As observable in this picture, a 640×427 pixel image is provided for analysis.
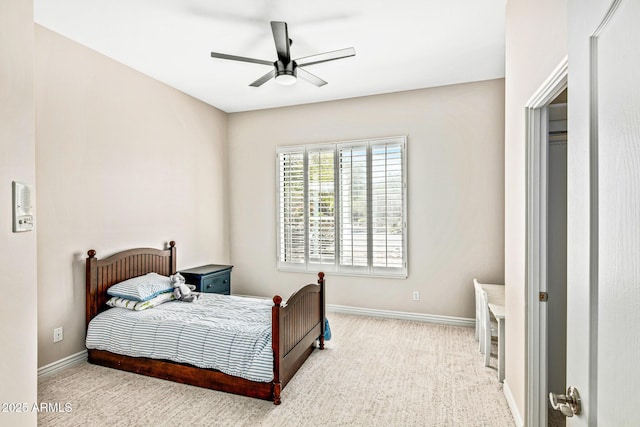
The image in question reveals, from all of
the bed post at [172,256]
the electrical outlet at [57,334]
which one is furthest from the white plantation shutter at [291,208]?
the electrical outlet at [57,334]

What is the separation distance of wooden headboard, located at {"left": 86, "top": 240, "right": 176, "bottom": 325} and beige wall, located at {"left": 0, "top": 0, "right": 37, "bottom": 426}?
6.82 ft

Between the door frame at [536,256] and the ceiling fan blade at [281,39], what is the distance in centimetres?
170

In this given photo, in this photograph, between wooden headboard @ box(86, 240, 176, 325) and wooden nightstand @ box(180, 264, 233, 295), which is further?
wooden nightstand @ box(180, 264, 233, 295)

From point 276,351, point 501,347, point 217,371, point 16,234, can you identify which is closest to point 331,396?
point 276,351

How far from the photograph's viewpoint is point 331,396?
2.60 meters

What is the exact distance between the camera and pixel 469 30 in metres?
2.97

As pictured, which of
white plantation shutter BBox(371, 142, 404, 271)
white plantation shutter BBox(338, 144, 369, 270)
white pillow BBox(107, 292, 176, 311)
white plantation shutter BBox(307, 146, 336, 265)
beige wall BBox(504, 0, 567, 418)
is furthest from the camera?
white plantation shutter BBox(307, 146, 336, 265)

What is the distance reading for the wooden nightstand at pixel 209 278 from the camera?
4160 mm

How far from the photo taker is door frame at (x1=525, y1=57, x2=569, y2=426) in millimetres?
1979

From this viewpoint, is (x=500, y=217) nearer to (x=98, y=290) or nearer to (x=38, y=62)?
(x=98, y=290)

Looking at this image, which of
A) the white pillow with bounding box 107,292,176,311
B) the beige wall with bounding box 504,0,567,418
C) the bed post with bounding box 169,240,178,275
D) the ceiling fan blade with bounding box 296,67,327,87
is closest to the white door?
the beige wall with bounding box 504,0,567,418

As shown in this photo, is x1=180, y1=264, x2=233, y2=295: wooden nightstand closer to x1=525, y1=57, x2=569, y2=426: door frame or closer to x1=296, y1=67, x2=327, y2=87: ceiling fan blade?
x1=296, y1=67, x2=327, y2=87: ceiling fan blade

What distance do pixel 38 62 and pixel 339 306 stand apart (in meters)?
4.16

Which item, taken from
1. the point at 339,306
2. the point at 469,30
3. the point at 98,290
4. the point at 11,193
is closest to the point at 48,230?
the point at 98,290
